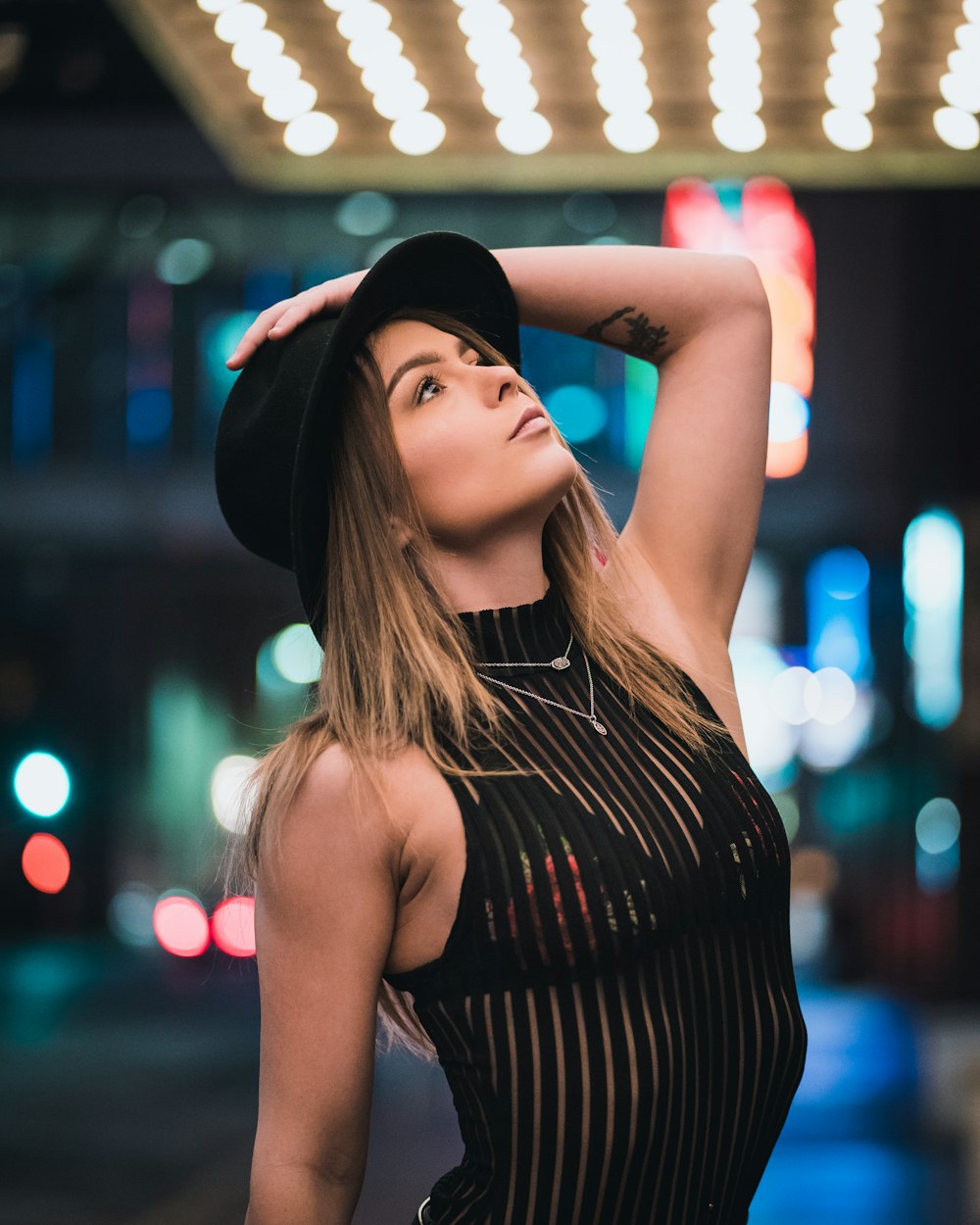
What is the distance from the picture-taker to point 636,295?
5.29 feet

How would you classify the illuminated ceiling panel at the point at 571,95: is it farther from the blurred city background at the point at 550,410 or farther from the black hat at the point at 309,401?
the black hat at the point at 309,401

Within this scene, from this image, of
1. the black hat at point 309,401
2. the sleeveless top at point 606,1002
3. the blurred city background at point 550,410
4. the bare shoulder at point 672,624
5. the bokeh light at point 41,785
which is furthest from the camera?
the bokeh light at point 41,785

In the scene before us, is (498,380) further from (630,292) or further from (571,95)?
(571,95)

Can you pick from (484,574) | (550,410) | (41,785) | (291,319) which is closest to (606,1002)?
(484,574)

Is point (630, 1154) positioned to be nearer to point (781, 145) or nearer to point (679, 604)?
point (679, 604)

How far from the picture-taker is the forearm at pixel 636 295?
5.28 ft

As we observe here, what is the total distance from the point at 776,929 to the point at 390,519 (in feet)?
1.81

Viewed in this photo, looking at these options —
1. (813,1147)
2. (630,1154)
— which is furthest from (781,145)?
(813,1147)

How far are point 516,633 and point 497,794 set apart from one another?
8.5 inches

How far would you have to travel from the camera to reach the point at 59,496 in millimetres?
11547

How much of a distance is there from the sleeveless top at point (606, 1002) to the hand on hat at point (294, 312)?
1.53 feet

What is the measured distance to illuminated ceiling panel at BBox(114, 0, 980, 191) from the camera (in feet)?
7.99

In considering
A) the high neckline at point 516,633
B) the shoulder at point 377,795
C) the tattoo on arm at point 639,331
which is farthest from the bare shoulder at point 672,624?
the shoulder at point 377,795

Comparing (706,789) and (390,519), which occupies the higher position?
(390,519)
